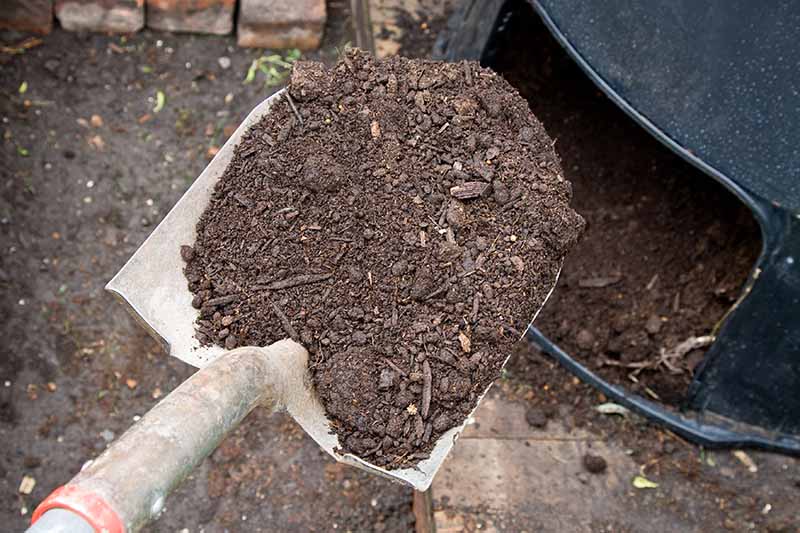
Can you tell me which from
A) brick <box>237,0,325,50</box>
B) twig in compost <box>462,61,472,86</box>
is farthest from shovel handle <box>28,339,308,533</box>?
brick <box>237,0,325,50</box>

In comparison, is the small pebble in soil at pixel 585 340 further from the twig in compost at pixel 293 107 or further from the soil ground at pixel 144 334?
the twig in compost at pixel 293 107

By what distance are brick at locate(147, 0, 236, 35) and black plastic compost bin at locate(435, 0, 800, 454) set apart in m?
1.22

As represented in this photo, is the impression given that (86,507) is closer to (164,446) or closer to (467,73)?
(164,446)

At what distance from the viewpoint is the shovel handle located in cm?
88

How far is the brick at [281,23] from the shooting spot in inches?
106

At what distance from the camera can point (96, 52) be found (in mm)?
2693

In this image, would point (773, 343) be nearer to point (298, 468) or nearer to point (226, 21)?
point (298, 468)

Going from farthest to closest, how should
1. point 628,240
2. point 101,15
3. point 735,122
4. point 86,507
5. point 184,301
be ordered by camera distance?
point 101,15, point 628,240, point 735,122, point 184,301, point 86,507

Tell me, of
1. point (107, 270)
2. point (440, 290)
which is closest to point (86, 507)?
point (440, 290)

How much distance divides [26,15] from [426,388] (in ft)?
6.58

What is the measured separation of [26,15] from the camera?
2.64m

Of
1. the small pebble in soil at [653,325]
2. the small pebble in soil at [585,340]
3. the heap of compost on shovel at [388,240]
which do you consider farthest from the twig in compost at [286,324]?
the small pebble in soil at [653,325]

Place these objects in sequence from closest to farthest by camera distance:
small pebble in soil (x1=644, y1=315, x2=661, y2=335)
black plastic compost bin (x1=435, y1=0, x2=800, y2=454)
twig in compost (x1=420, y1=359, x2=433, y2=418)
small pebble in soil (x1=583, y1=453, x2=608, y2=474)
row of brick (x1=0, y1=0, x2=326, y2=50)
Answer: twig in compost (x1=420, y1=359, x2=433, y2=418)
black plastic compost bin (x1=435, y1=0, x2=800, y2=454)
small pebble in soil (x1=583, y1=453, x2=608, y2=474)
small pebble in soil (x1=644, y1=315, x2=661, y2=335)
row of brick (x1=0, y1=0, x2=326, y2=50)

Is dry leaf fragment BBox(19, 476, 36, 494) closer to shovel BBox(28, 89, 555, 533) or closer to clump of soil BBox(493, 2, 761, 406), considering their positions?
shovel BBox(28, 89, 555, 533)
